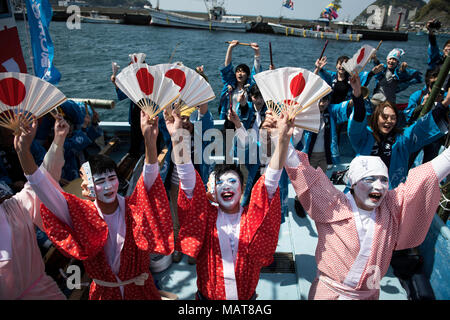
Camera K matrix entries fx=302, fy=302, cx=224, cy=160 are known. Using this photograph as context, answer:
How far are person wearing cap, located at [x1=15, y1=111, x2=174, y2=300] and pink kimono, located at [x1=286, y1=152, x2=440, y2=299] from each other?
2.99ft

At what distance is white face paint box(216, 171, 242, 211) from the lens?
1975mm

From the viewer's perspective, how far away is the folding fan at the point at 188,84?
204cm

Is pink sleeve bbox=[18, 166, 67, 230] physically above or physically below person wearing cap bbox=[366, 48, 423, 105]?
below

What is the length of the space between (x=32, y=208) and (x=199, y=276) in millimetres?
1170

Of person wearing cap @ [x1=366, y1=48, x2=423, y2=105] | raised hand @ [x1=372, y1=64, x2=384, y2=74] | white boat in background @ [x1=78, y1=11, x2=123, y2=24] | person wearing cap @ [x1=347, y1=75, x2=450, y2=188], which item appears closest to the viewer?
person wearing cap @ [x1=347, y1=75, x2=450, y2=188]

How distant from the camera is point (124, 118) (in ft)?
37.0

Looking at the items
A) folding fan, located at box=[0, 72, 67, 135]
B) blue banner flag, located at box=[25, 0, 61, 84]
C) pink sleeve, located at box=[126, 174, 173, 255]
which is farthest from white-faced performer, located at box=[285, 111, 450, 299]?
blue banner flag, located at box=[25, 0, 61, 84]

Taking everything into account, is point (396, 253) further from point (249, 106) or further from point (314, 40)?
point (314, 40)

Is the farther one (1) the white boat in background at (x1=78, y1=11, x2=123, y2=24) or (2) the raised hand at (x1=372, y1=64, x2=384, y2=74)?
(1) the white boat in background at (x1=78, y1=11, x2=123, y2=24)

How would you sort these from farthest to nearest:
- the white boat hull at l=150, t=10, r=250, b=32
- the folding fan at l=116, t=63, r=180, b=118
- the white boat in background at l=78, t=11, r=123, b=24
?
1. the white boat in background at l=78, t=11, r=123, b=24
2. the white boat hull at l=150, t=10, r=250, b=32
3. the folding fan at l=116, t=63, r=180, b=118

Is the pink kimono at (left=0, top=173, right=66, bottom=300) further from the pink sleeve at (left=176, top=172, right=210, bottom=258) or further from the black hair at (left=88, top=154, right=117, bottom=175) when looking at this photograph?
the pink sleeve at (left=176, top=172, right=210, bottom=258)

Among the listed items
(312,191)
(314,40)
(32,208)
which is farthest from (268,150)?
(314,40)

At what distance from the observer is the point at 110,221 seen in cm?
203

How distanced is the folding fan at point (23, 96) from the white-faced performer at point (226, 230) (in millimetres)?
742
